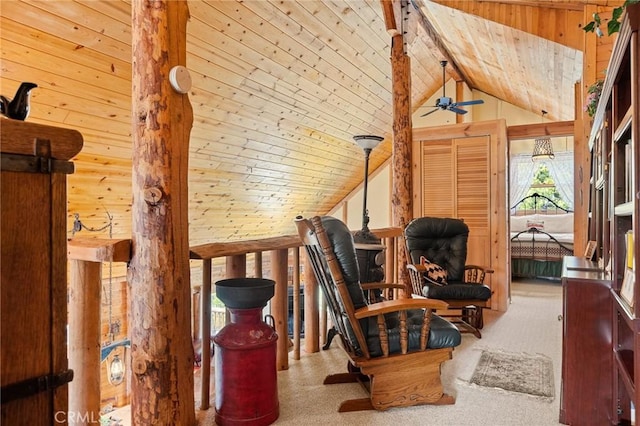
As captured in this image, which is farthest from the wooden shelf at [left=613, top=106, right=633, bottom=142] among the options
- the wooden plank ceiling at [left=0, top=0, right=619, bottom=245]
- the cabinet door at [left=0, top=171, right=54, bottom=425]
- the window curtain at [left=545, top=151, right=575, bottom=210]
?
the window curtain at [left=545, top=151, right=575, bottom=210]

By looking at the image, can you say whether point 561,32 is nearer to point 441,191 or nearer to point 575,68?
point 575,68

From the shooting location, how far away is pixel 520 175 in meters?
8.49

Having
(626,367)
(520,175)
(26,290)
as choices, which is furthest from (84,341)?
(520,175)

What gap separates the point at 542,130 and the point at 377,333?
13.1ft

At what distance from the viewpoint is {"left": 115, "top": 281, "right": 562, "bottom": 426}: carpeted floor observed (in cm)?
211

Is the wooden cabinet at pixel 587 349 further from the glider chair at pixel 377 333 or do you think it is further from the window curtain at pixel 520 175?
the window curtain at pixel 520 175

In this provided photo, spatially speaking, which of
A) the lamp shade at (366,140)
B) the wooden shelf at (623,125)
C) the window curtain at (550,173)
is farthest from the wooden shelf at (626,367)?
the window curtain at (550,173)

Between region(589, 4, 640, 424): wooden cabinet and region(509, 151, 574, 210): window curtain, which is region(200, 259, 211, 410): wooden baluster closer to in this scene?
region(589, 4, 640, 424): wooden cabinet

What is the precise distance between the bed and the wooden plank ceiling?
195cm

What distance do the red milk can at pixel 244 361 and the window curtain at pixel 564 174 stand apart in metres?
7.88

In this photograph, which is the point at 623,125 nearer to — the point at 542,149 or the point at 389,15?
the point at 389,15

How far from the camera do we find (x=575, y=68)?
15.6ft

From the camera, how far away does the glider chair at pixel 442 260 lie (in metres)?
3.70

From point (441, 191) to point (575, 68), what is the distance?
2.06 m
